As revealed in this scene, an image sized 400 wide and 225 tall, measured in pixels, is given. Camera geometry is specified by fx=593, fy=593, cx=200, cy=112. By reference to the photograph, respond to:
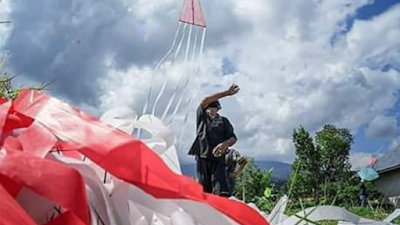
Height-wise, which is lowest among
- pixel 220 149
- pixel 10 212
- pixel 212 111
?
pixel 10 212

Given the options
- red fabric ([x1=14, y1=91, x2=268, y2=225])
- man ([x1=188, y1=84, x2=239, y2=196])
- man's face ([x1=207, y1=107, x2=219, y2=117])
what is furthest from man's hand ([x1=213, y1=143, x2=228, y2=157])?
red fabric ([x1=14, y1=91, x2=268, y2=225])

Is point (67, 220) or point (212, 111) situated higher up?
point (212, 111)

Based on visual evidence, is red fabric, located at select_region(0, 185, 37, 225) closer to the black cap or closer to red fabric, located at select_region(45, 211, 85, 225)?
red fabric, located at select_region(45, 211, 85, 225)

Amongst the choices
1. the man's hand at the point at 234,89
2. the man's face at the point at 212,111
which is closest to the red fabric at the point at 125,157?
the man's hand at the point at 234,89

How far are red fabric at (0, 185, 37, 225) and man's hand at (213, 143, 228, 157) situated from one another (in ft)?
9.83

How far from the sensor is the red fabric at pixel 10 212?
0.28 meters

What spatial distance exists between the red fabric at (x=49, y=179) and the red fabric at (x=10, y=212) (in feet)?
0.06

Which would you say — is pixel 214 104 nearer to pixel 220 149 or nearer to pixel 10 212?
pixel 220 149

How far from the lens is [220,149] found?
Result: 3289mm

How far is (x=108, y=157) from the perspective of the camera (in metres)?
0.34

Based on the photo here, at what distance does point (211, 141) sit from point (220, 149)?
21cm

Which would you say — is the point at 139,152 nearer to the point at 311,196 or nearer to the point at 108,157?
the point at 108,157

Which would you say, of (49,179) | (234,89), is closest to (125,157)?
(49,179)

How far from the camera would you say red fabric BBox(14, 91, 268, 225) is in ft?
1.13
